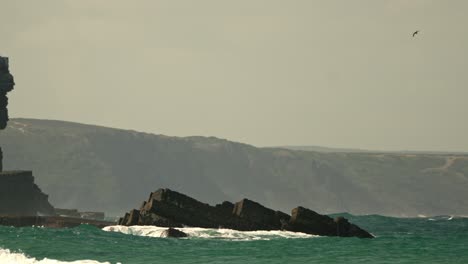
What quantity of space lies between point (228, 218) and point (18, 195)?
4023 centimetres

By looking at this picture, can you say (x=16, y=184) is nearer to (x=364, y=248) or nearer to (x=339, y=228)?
(x=339, y=228)

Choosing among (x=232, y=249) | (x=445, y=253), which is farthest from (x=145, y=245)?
(x=445, y=253)

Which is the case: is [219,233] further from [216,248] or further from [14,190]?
[14,190]

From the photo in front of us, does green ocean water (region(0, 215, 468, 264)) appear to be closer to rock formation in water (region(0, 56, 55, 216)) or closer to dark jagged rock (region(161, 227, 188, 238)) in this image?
dark jagged rock (region(161, 227, 188, 238))

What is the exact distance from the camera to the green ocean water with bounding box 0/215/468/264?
44938 millimetres

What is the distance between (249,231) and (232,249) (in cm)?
1138

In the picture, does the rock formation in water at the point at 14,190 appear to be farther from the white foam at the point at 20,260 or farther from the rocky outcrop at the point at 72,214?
the white foam at the point at 20,260

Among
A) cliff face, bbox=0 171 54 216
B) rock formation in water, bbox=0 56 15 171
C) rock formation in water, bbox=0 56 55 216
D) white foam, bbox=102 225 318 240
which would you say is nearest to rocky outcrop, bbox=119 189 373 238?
white foam, bbox=102 225 318 240

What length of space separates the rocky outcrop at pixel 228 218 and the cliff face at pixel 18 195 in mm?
35341

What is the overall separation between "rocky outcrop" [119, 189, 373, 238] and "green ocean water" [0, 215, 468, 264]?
1803mm

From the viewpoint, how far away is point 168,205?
201ft

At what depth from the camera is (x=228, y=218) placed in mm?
62031

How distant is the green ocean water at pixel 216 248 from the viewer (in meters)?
44.9

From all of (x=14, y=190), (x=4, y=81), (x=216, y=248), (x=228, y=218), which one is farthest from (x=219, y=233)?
(x=4, y=81)
